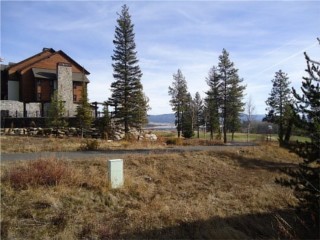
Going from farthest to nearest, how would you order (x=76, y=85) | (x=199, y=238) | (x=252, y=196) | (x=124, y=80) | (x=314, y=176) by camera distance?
(x=76, y=85) → (x=124, y=80) → (x=252, y=196) → (x=199, y=238) → (x=314, y=176)

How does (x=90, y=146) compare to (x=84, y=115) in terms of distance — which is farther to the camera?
(x=84, y=115)

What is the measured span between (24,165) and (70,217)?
356 cm

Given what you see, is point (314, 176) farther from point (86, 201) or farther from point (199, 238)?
point (86, 201)

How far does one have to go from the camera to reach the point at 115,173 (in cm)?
1173

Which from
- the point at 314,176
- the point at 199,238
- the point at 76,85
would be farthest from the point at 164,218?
the point at 76,85

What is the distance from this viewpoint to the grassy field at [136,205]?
27.5ft

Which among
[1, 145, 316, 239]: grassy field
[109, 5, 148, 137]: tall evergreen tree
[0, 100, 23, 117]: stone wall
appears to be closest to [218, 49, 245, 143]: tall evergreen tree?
[109, 5, 148, 137]: tall evergreen tree

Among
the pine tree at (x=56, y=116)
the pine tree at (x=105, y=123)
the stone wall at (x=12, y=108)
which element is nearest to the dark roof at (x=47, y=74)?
the stone wall at (x=12, y=108)

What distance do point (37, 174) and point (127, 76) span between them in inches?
1171

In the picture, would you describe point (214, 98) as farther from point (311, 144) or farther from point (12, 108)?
point (311, 144)

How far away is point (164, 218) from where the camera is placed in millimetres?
9422

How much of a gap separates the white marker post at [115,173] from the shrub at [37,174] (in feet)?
4.30

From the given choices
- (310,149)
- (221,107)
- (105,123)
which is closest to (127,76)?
(105,123)

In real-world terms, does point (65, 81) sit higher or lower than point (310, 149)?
higher
